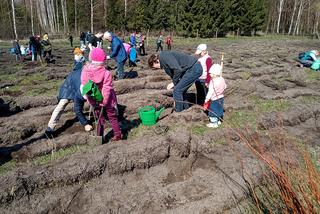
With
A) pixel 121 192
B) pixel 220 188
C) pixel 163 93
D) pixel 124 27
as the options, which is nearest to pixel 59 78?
pixel 163 93

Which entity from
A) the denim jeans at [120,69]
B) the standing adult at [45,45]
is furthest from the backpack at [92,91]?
the standing adult at [45,45]

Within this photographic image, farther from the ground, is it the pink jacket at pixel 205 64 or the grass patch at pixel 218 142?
the pink jacket at pixel 205 64

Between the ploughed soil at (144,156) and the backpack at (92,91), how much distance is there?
839 millimetres

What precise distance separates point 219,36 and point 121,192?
40.8 meters

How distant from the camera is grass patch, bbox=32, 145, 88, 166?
4419mm

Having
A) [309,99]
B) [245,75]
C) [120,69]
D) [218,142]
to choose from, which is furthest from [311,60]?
[218,142]

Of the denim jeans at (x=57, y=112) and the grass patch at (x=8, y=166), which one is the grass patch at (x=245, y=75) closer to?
the denim jeans at (x=57, y=112)

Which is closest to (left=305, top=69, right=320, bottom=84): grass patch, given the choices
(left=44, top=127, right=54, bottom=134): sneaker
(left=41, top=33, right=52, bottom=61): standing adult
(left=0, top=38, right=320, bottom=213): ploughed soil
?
(left=0, top=38, right=320, bottom=213): ploughed soil

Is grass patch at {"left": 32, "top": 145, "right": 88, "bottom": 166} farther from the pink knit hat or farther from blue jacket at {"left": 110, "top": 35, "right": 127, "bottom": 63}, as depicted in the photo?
blue jacket at {"left": 110, "top": 35, "right": 127, "bottom": 63}

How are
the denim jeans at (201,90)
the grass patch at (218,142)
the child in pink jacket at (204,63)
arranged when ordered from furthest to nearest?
the denim jeans at (201,90), the child in pink jacket at (204,63), the grass patch at (218,142)

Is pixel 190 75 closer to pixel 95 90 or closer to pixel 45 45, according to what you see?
pixel 95 90

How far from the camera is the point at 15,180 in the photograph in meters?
3.51

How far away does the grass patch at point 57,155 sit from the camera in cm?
442

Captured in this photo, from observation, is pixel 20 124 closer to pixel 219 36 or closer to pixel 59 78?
pixel 59 78
